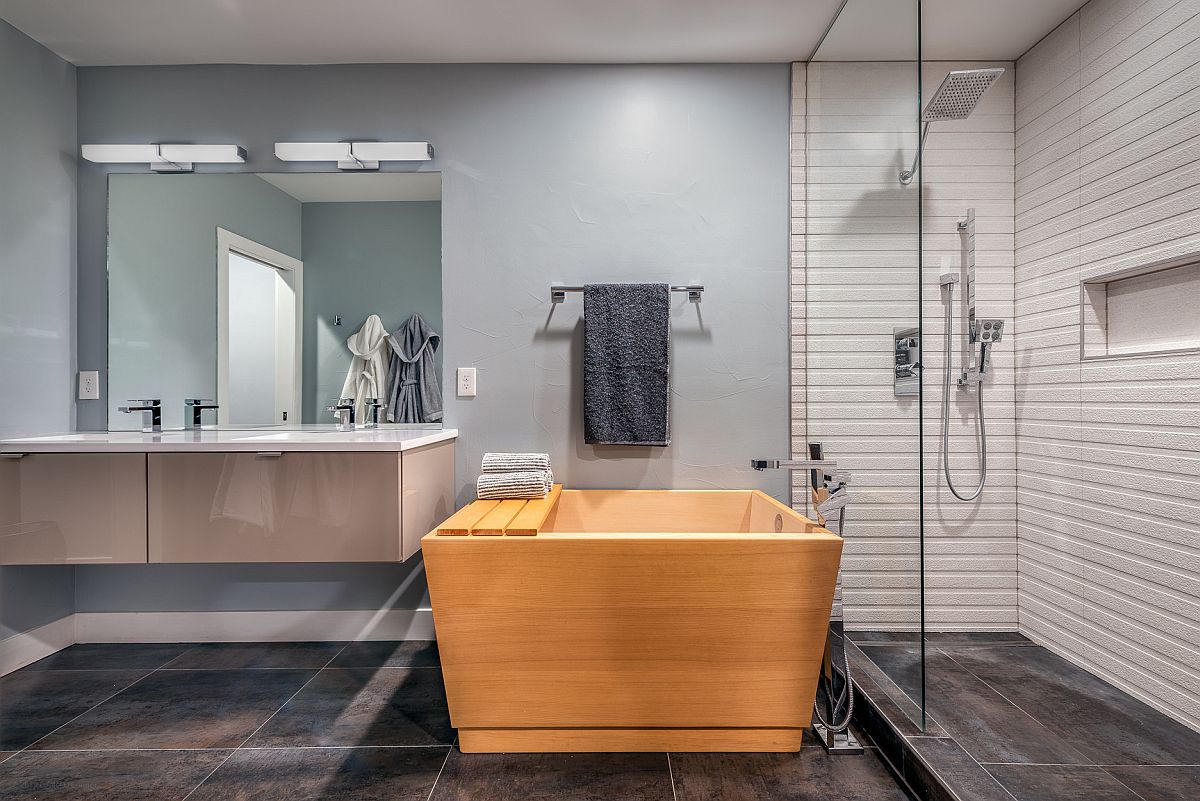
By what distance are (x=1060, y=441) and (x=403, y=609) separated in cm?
239

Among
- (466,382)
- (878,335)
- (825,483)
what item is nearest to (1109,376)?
(878,335)

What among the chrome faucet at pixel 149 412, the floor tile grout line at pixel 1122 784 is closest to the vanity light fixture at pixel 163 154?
the chrome faucet at pixel 149 412

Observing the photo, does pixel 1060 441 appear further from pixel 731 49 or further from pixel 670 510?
pixel 731 49

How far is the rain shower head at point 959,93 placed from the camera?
1793 millimetres

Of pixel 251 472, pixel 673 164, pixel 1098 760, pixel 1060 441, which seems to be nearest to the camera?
pixel 1098 760

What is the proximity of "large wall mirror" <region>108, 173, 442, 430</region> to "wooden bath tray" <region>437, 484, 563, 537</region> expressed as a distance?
62 cm

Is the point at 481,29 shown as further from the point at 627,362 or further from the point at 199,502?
the point at 199,502

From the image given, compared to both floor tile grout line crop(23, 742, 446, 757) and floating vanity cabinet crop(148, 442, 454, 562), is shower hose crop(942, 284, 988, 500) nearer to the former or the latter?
floating vanity cabinet crop(148, 442, 454, 562)

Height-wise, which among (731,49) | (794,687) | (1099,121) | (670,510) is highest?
(731,49)

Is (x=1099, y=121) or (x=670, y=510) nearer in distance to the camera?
(x=1099, y=121)

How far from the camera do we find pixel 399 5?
6.69 ft

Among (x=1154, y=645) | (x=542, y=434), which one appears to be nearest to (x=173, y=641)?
(x=542, y=434)

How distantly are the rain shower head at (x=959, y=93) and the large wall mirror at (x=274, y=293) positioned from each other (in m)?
1.70

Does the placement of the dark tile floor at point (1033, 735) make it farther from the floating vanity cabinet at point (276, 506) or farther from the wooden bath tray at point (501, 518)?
the floating vanity cabinet at point (276, 506)
